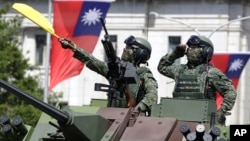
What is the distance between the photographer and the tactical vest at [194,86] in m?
20.3

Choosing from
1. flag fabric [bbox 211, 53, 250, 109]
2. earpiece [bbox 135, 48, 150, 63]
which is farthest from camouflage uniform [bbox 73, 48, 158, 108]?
flag fabric [bbox 211, 53, 250, 109]

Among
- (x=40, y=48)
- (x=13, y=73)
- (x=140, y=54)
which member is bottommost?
(x=13, y=73)

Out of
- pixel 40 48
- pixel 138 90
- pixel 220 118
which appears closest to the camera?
pixel 220 118

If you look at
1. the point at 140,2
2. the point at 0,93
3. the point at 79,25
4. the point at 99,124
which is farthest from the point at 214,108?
the point at 140,2

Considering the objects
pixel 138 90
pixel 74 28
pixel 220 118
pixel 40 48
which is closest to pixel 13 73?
pixel 74 28

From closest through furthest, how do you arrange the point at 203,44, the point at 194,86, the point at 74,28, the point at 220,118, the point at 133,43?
the point at 220,118, the point at 194,86, the point at 203,44, the point at 133,43, the point at 74,28

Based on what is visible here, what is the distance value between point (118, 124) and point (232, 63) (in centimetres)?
2034

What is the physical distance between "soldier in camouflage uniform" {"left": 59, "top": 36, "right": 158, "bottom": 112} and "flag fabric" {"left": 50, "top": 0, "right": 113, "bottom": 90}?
1300 cm

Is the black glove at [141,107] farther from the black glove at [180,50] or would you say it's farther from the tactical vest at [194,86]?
the black glove at [180,50]

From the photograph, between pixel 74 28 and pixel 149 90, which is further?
pixel 74 28

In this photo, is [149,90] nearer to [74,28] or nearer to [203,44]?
[203,44]

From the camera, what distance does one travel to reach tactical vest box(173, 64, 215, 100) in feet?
66.5

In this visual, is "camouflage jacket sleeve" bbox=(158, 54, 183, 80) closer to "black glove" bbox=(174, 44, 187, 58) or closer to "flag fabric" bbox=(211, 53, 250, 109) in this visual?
"black glove" bbox=(174, 44, 187, 58)

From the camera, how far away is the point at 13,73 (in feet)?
147
